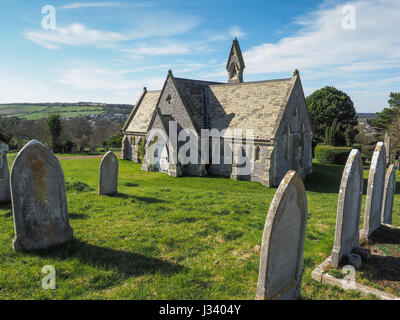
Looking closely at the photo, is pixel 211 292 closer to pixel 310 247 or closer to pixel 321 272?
pixel 321 272

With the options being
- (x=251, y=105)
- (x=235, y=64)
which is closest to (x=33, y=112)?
(x=235, y=64)

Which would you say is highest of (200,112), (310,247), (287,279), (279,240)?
(200,112)

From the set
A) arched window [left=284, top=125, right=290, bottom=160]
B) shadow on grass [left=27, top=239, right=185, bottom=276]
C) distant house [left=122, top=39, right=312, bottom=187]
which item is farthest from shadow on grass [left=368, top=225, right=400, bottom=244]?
arched window [left=284, top=125, right=290, bottom=160]

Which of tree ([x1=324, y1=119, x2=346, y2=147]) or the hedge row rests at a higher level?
tree ([x1=324, y1=119, x2=346, y2=147])

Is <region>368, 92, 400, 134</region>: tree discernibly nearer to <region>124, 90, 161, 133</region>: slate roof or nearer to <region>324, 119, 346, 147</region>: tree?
<region>324, 119, 346, 147</region>: tree

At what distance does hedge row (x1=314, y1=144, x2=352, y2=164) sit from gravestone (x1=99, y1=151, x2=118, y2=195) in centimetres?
2786

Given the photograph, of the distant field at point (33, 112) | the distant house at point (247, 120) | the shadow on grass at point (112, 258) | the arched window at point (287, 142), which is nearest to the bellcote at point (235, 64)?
the distant house at point (247, 120)

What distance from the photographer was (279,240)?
4.36 metres

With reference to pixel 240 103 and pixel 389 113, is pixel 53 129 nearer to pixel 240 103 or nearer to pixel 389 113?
pixel 240 103

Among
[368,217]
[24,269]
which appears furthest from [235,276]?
[368,217]

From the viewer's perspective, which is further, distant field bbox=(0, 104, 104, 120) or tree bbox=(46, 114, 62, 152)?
distant field bbox=(0, 104, 104, 120)

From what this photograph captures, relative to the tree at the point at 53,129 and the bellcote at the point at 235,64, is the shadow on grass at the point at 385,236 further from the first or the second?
the tree at the point at 53,129

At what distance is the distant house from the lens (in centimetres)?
1927
